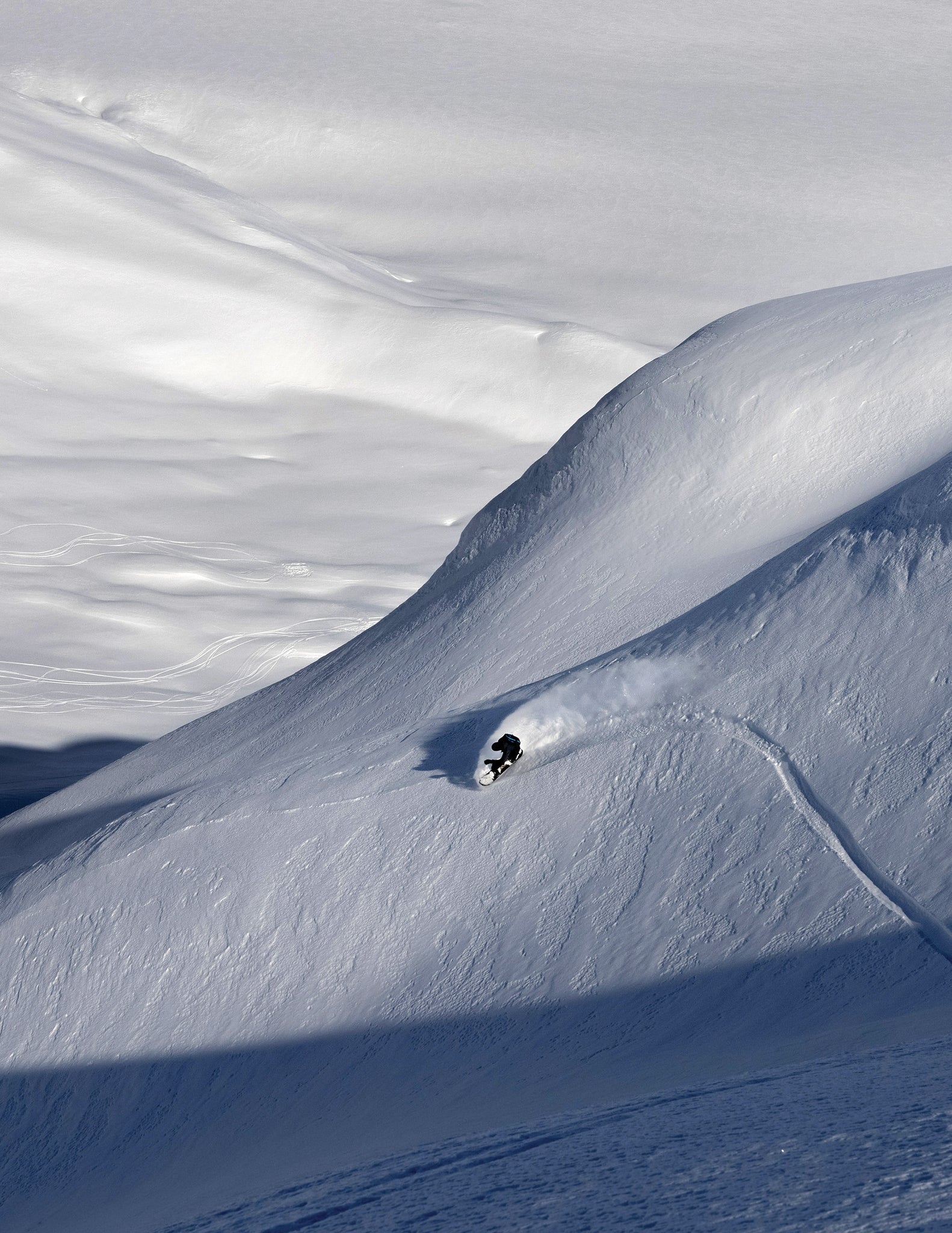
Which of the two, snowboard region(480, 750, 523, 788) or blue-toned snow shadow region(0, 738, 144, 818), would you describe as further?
blue-toned snow shadow region(0, 738, 144, 818)

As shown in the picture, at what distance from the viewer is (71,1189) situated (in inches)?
87.4

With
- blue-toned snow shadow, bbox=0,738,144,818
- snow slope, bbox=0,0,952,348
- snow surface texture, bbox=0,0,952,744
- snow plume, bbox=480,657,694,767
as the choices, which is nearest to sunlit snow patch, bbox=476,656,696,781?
snow plume, bbox=480,657,694,767

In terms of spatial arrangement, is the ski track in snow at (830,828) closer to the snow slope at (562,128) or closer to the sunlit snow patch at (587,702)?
the sunlit snow patch at (587,702)

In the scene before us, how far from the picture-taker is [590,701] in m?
2.38

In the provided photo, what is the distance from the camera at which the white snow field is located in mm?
1604

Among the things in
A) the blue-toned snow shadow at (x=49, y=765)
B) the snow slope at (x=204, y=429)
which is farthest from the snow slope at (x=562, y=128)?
the blue-toned snow shadow at (x=49, y=765)

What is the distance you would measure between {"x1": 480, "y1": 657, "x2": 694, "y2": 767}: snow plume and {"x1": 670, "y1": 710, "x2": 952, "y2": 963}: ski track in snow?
69 mm

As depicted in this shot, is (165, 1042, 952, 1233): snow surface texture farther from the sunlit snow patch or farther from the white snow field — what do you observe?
the sunlit snow patch

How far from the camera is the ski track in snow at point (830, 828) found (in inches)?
74.2

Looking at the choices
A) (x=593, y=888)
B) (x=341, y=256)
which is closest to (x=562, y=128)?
(x=341, y=256)

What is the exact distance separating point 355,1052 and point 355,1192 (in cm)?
59

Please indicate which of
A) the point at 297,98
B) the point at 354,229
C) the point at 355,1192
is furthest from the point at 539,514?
the point at 297,98

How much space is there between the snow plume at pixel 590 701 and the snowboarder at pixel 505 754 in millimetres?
21

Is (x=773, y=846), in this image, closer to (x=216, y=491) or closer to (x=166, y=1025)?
(x=166, y=1025)
